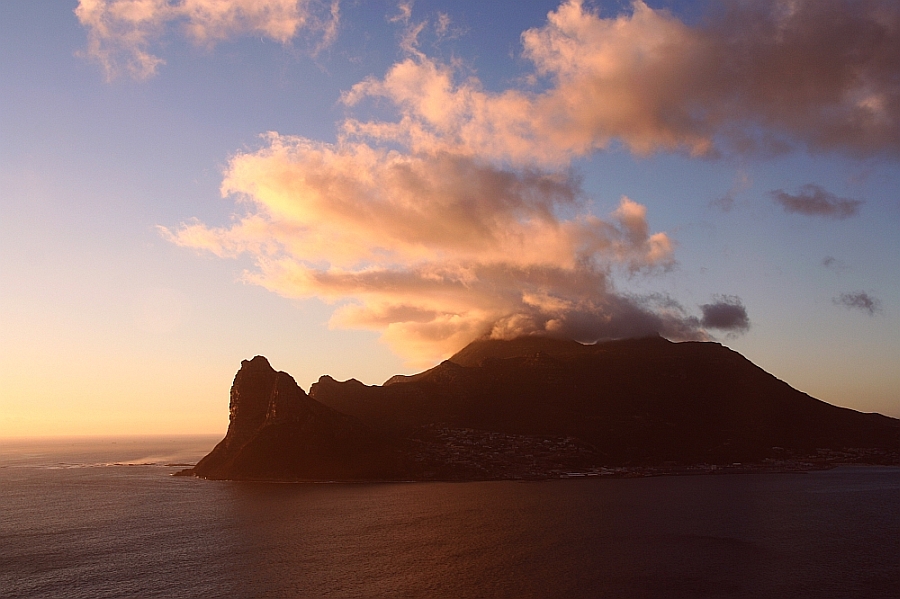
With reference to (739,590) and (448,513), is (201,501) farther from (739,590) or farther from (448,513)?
(739,590)

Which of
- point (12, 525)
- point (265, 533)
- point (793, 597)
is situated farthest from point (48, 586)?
point (793, 597)

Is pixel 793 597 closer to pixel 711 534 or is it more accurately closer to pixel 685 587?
pixel 685 587

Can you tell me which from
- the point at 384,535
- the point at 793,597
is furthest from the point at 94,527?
the point at 793,597

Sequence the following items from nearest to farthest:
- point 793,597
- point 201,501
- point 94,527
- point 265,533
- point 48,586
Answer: point 793,597 → point 48,586 → point 265,533 → point 94,527 → point 201,501

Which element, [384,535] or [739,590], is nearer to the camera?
[739,590]

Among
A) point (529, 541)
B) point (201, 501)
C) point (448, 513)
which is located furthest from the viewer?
point (201, 501)

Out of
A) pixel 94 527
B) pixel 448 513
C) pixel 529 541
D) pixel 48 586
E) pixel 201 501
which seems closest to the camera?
pixel 48 586
